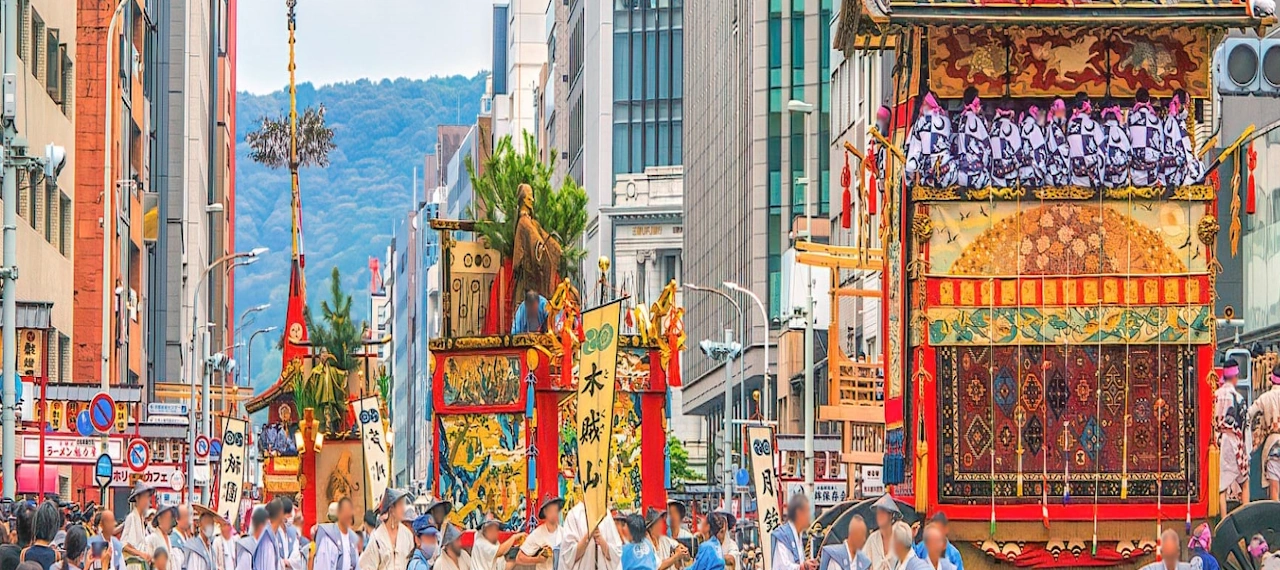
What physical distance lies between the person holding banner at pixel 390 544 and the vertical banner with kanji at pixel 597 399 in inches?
80.3

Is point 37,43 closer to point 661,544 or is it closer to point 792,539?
point 661,544

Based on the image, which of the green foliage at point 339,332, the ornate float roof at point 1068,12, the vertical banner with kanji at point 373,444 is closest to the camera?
the ornate float roof at point 1068,12

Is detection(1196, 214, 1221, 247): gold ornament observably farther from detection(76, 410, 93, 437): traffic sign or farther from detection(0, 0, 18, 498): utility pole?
detection(76, 410, 93, 437): traffic sign

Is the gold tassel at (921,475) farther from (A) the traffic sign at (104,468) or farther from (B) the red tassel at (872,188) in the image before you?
(A) the traffic sign at (104,468)

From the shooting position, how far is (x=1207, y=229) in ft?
80.8

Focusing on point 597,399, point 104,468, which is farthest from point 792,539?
point 104,468

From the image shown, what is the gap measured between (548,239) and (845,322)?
34980 millimetres

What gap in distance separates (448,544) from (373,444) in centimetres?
1646

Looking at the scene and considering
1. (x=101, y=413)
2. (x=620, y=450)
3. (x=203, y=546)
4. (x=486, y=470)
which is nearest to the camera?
(x=203, y=546)

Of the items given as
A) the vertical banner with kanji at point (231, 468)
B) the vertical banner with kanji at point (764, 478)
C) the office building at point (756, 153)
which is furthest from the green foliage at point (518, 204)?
the office building at point (756, 153)

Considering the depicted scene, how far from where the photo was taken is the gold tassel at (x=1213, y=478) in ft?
80.8

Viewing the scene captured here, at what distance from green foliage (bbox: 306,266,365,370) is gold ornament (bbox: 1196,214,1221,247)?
28711 mm

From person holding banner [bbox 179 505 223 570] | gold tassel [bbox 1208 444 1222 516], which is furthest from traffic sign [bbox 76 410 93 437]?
gold tassel [bbox 1208 444 1222 516]

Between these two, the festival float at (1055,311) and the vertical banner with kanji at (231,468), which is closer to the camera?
the festival float at (1055,311)
